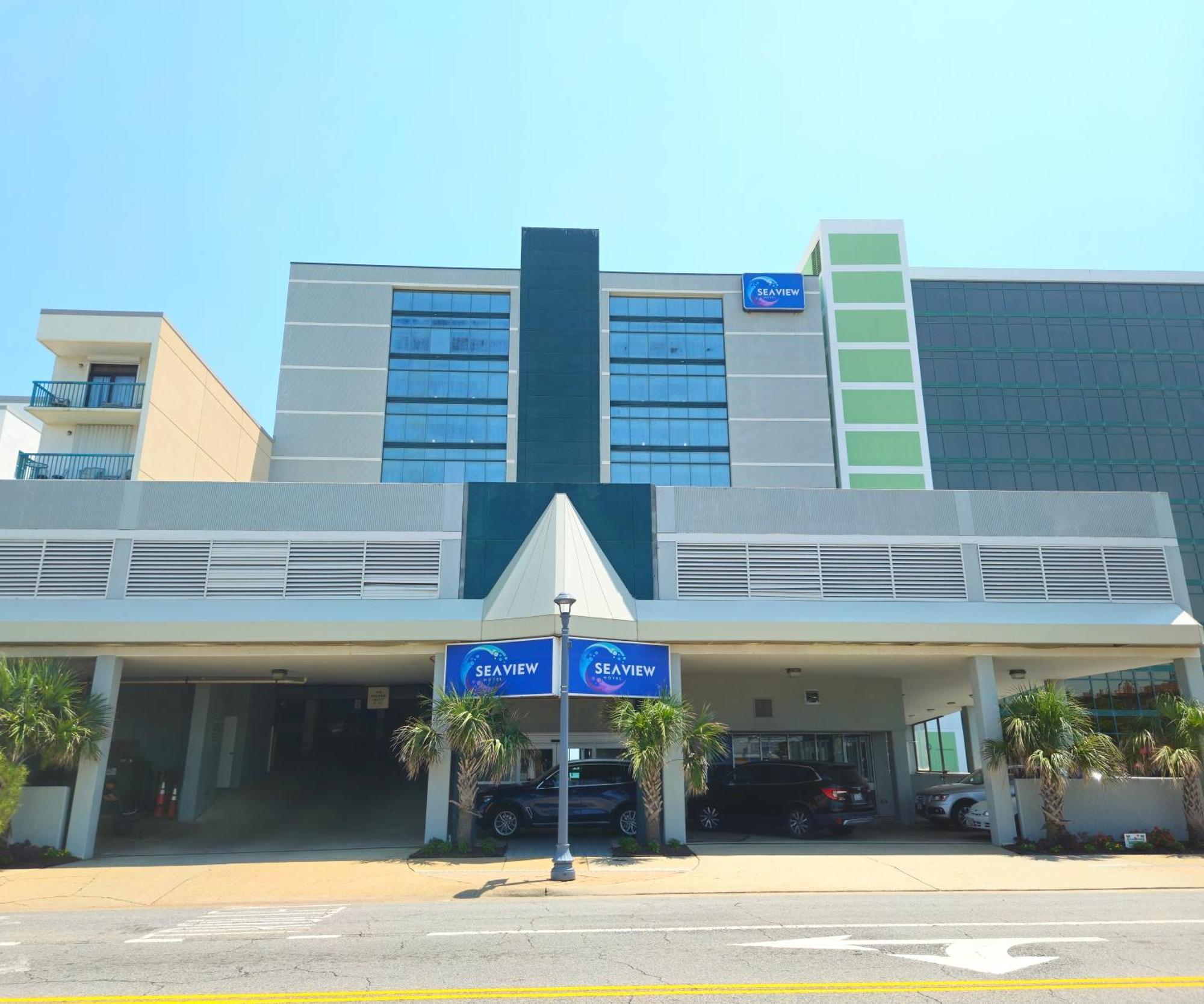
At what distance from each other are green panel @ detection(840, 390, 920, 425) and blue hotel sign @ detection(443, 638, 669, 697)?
40916 millimetres

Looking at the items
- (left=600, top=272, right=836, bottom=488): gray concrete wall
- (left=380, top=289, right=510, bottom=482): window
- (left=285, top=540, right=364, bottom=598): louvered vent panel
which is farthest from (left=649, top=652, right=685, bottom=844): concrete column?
(left=600, top=272, right=836, bottom=488): gray concrete wall

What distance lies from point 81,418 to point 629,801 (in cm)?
2632

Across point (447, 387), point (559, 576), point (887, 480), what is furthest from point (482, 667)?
point (887, 480)

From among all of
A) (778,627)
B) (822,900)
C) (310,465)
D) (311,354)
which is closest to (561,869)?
(822,900)

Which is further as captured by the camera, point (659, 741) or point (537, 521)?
point (537, 521)

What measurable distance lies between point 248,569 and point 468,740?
7.02m

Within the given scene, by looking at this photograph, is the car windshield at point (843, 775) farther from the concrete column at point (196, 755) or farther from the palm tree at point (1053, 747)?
the concrete column at point (196, 755)

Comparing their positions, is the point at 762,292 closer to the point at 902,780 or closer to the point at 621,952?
the point at 902,780

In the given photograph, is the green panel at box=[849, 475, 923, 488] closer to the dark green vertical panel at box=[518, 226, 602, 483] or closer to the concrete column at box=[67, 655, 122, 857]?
the dark green vertical panel at box=[518, 226, 602, 483]

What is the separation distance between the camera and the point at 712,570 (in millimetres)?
20422


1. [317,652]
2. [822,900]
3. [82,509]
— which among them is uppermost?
[82,509]

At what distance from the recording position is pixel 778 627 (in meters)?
19.3

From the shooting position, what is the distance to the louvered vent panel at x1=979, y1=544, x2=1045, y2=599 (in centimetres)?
2058

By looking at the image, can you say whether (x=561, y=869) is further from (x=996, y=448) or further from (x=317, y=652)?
(x=996, y=448)
